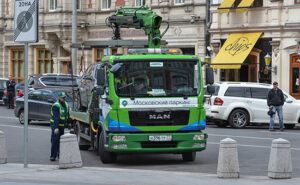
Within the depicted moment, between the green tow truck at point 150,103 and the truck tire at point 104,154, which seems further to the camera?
the truck tire at point 104,154

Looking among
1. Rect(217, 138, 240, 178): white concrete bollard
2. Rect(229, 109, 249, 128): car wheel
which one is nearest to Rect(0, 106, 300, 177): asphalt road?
Rect(217, 138, 240, 178): white concrete bollard

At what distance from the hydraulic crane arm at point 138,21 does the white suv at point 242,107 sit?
20.5 feet

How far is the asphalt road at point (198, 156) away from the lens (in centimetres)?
1572

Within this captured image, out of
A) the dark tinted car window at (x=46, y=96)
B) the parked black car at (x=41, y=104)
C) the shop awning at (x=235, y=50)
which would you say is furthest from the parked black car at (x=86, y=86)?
the shop awning at (x=235, y=50)

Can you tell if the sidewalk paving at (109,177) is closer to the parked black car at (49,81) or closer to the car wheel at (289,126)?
the car wheel at (289,126)

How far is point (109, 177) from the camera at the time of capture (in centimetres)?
1348

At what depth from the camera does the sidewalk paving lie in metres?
12.8

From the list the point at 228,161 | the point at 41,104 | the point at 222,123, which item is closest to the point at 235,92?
the point at 222,123

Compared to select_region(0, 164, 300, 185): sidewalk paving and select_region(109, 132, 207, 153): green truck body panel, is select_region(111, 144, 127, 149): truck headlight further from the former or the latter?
select_region(0, 164, 300, 185): sidewalk paving

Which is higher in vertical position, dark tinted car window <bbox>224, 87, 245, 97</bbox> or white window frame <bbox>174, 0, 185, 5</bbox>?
white window frame <bbox>174, 0, 185, 5</bbox>

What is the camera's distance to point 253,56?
37469 millimetres

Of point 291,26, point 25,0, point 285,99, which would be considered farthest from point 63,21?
point 25,0

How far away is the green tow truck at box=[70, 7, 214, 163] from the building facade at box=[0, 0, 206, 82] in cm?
2332

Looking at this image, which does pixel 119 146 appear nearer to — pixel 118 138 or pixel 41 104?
pixel 118 138
